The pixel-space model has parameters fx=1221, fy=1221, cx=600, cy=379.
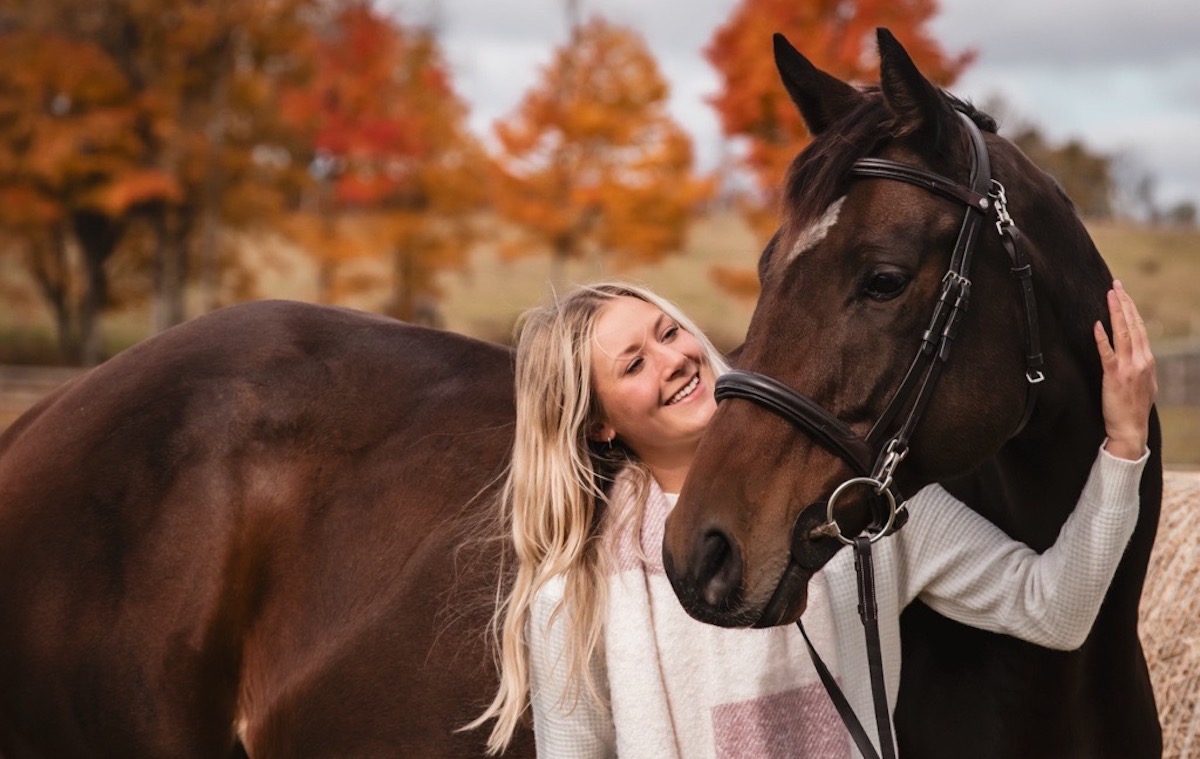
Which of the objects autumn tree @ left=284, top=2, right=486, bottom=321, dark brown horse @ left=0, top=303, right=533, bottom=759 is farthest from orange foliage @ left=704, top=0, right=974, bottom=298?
dark brown horse @ left=0, top=303, right=533, bottom=759

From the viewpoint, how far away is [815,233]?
232cm

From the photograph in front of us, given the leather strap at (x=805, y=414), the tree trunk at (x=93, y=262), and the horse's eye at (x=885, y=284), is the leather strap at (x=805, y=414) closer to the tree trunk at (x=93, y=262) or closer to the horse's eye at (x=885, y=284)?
the horse's eye at (x=885, y=284)

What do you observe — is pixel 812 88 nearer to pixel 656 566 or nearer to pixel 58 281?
pixel 656 566

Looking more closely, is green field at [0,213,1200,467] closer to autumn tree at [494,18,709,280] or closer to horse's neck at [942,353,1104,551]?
autumn tree at [494,18,709,280]

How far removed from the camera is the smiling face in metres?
2.78

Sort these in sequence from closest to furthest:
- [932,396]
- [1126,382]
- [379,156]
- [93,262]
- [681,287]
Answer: [932,396] < [1126,382] < [379,156] < [93,262] < [681,287]

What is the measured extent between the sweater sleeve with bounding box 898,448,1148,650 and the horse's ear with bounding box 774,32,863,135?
0.88m

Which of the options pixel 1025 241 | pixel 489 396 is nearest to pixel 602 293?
pixel 489 396

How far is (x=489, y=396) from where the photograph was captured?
3.56m

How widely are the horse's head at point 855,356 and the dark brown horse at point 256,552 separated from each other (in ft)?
3.72

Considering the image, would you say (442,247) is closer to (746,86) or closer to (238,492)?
(746,86)

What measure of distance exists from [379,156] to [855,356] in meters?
20.2

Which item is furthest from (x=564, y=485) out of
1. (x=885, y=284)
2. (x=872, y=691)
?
(x=885, y=284)

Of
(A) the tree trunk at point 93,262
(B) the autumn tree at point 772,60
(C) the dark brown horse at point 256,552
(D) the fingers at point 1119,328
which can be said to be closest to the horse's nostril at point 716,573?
(D) the fingers at point 1119,328
